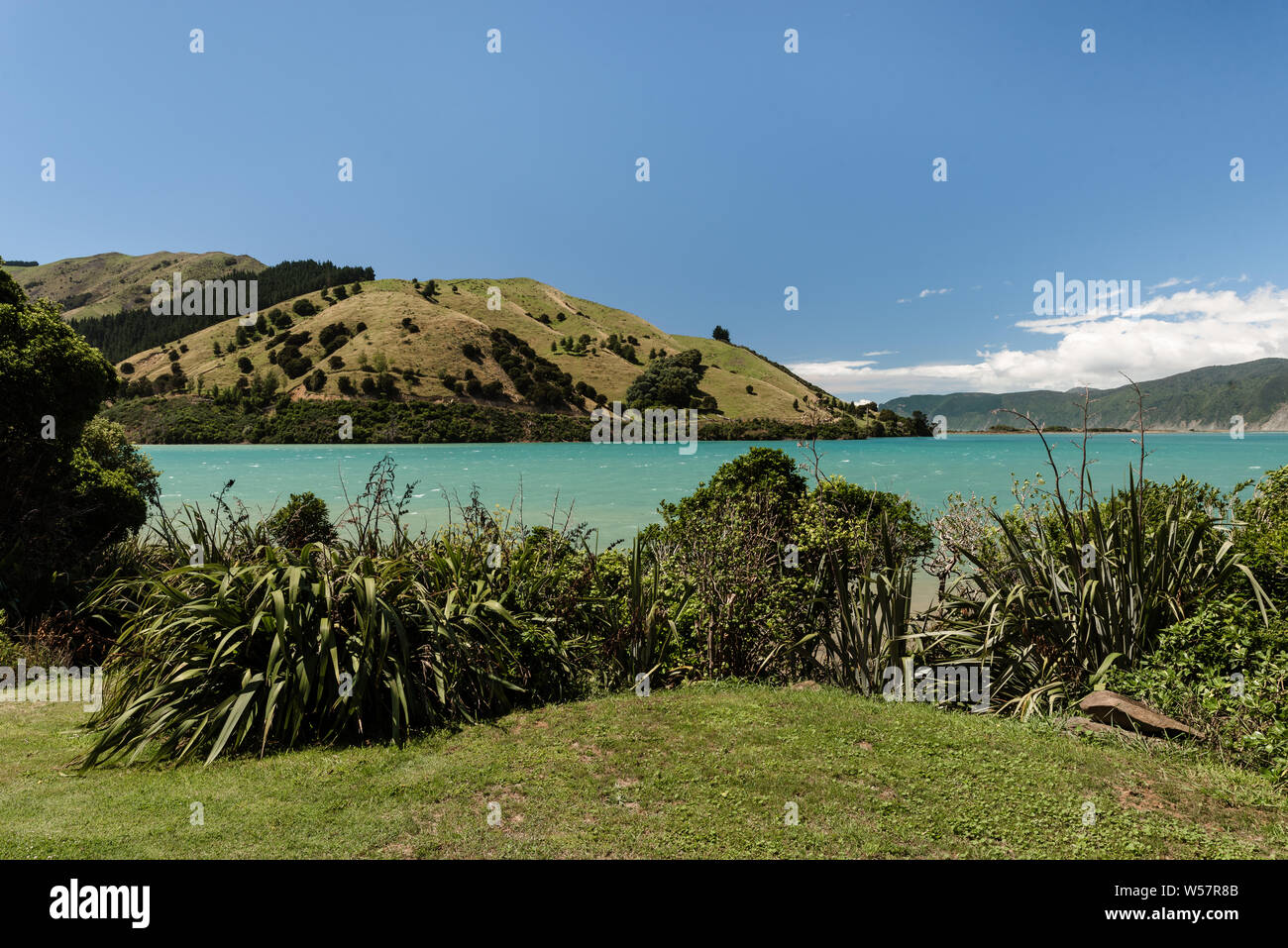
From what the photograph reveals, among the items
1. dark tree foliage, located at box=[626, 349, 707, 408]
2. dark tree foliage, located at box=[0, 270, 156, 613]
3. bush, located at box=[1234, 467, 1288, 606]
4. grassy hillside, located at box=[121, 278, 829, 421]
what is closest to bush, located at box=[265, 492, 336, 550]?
dark tree foliage, located at box=[0, 270, 156, 613]

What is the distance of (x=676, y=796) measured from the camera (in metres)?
4.19

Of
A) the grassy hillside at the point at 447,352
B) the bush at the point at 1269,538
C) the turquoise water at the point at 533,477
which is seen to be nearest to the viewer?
the bush at the point at 1269,538

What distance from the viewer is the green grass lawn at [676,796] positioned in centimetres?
362

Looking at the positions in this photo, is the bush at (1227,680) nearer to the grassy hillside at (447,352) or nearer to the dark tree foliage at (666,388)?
the grassy hillside at (447,352)

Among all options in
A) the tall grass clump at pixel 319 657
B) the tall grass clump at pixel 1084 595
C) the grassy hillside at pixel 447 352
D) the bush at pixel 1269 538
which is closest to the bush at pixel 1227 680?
the tall grass clump at pixel 1084 595

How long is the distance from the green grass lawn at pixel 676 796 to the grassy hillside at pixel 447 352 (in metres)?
93.7

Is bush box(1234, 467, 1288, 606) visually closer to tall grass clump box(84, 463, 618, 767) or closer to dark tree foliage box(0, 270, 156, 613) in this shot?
tall grass clump box(84, 463, 618, 767)

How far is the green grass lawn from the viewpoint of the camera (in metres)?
3.62

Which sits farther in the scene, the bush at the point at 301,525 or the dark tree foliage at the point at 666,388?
the dark tree foliage at the point at 666,388

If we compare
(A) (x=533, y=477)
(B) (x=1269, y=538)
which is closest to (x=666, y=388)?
(A) (x=533, y=477)

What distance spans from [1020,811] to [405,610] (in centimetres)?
488

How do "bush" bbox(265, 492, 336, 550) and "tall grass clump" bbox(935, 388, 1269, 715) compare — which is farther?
"bush" bbox(265, 492, 336, 550)

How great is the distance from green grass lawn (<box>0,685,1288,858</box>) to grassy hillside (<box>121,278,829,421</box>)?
93.7 m
